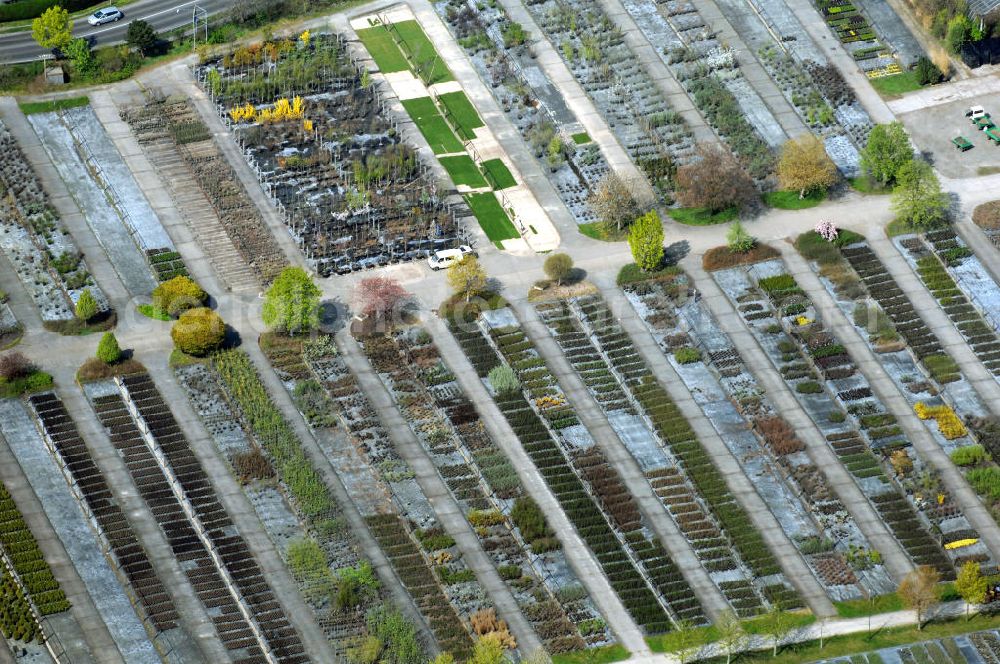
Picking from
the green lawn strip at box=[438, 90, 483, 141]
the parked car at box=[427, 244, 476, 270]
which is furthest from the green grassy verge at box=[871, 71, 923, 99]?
the parked car at box=[427, 244, 476, 270]

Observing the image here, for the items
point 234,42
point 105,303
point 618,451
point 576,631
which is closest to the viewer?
point 576,631

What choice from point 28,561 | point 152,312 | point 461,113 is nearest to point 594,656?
point 28,561

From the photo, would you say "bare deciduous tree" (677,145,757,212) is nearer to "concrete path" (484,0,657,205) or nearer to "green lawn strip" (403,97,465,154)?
"concrete path" (484,0,657,205)

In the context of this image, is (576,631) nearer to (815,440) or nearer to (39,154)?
(815,440)

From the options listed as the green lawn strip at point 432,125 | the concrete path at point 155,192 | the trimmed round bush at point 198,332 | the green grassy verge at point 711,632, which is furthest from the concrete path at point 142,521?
the green lawn strip at point 432,125

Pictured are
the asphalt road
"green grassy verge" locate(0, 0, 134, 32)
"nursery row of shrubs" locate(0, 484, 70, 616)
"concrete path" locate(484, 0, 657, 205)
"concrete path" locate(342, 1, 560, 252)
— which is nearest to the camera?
"nursery row of shrubs" locate(0, 484, 70, 616)

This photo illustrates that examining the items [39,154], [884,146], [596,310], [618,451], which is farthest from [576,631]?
[39,154]
